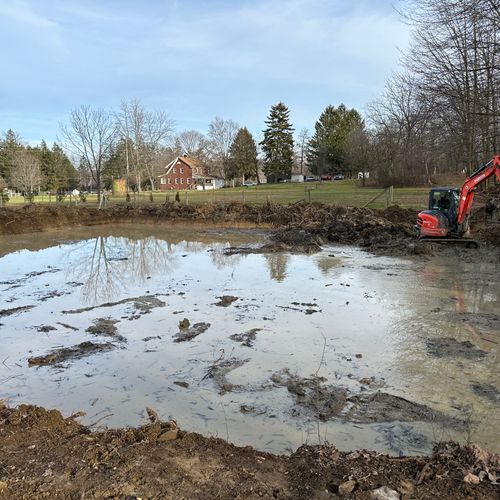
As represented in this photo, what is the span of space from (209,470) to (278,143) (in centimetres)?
7497

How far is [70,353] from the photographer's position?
7105 millimetres

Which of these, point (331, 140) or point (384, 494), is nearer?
→ point (384, 494)

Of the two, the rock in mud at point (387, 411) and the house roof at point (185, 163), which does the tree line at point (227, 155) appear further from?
the rock in mud at point (387, 411)

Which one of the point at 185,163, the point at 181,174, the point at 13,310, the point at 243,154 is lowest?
the point at 13,310

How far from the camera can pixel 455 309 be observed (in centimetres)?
912

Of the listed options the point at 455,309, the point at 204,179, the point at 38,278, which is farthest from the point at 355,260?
the point at 204,179

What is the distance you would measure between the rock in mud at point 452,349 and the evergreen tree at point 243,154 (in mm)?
72993

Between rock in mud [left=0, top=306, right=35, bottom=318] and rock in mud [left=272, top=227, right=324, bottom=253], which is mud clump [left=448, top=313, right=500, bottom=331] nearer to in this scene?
rock in mud [left=0, top=306, right=35, bottom=318]

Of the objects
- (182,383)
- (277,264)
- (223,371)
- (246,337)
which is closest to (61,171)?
(277,264)

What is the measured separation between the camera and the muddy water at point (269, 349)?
500 centimetres

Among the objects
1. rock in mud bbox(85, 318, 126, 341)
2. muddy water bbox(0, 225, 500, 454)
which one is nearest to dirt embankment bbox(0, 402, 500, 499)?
muddy water bbox(0, 225, 500, 454)

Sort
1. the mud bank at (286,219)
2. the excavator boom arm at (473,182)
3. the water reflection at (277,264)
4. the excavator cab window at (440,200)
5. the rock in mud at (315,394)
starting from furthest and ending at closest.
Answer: the mud bank at (286,219) < the excavator cab window at (440,200) < the excavator boom arm at (473,182) < the water reflection at (277,264) < the rock in mud at (315,394)

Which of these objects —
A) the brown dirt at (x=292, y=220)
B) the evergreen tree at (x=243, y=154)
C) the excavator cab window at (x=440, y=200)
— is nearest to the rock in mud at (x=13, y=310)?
the brown dirt at (x=292, y=220)

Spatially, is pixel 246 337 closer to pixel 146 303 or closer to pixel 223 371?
pixel 223 371
